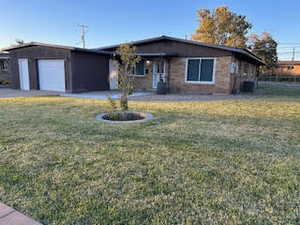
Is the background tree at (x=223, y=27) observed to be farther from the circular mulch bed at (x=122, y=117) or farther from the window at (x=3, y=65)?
the circular mulch bed at (x=122, y=117)

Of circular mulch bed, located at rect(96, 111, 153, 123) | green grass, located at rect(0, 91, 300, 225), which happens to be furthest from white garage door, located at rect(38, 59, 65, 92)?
green grass, located at rect(0, 91, 300, 225)

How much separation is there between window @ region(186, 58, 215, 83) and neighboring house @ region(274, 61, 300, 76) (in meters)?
30.5

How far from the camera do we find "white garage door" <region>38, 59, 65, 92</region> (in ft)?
41.6

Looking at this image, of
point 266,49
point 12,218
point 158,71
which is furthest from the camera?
point 266,49

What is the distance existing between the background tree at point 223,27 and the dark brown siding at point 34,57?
24751 millimetres

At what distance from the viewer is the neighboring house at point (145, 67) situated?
12008 millimetres

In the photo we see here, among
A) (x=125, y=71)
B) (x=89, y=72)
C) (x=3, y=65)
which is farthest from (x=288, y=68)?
(x=3, y=65)

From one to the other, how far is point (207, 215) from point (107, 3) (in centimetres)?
1949

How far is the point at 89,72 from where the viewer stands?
514 inches

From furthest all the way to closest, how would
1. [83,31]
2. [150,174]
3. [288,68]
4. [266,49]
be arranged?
[288,68], [83,31], [266,49], [150,174]

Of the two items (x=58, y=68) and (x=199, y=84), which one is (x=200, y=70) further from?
(x=58, y=68)

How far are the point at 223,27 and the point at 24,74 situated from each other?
26886mm

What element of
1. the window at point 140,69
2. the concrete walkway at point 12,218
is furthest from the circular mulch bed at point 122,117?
the window at point 140,69

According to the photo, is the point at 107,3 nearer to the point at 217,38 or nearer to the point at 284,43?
the point at 217,38
